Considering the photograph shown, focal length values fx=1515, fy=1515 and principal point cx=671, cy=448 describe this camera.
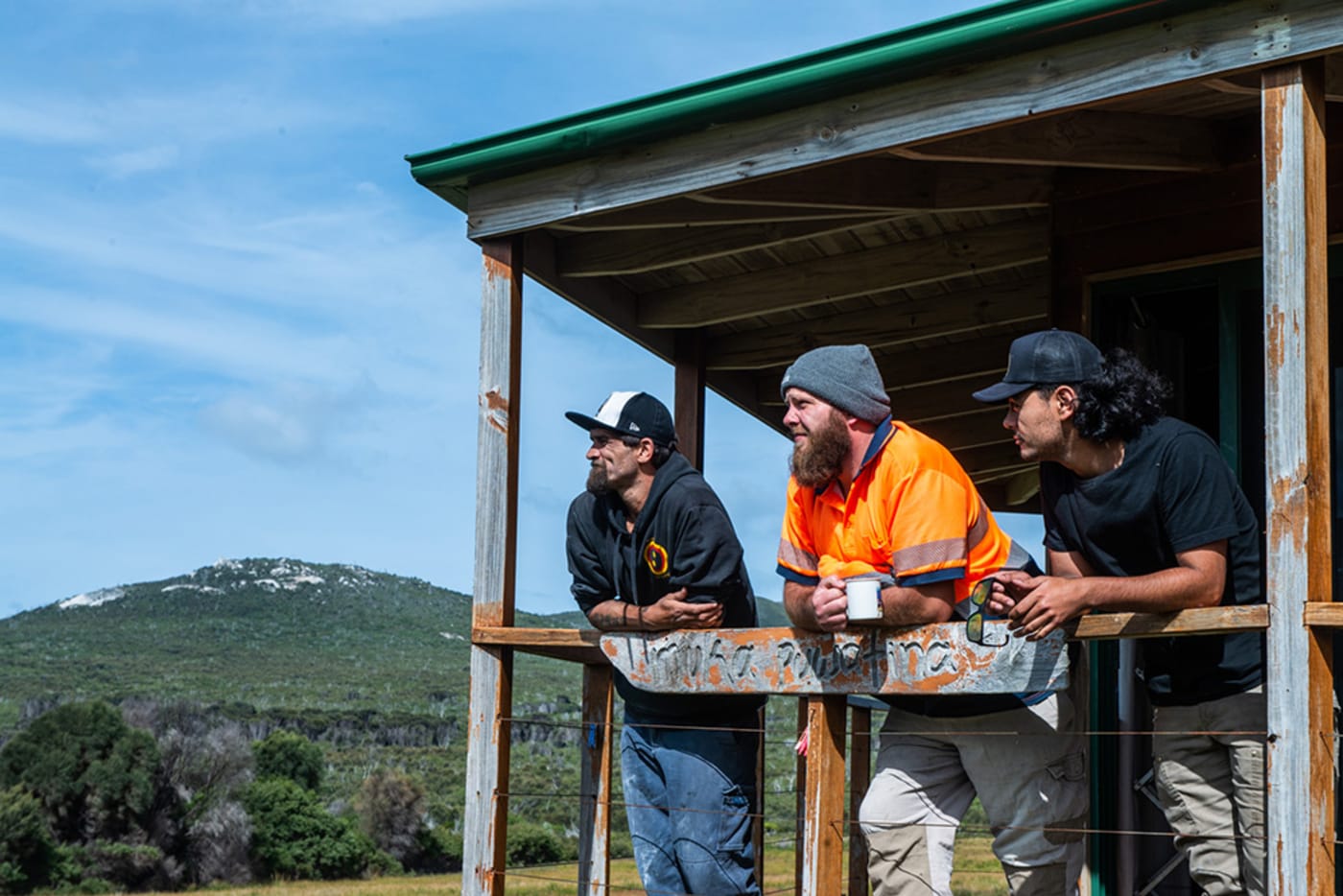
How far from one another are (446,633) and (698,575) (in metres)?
54.2

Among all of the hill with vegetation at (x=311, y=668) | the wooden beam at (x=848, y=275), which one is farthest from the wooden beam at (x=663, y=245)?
the hill with vegetation at (x=311, y=668)

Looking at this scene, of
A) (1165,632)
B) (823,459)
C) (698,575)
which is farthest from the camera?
(698,575)

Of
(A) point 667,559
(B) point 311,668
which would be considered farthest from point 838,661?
(B) point 311,668

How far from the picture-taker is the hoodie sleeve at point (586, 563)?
5312mm

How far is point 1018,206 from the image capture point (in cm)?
653

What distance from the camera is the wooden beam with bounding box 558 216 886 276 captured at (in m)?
6.82

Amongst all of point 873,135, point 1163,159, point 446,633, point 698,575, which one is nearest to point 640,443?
point 698,575

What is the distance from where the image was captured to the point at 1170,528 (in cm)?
402

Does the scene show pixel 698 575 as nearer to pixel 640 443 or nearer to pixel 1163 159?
pixel 640 443

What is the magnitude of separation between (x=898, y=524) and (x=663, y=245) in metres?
2.95

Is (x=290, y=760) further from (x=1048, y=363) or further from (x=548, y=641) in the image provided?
(x=1048, y=363)

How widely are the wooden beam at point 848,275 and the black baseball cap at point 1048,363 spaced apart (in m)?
2.88

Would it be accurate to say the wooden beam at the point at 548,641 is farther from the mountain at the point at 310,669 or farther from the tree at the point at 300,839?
the mountain at the point at 310,669

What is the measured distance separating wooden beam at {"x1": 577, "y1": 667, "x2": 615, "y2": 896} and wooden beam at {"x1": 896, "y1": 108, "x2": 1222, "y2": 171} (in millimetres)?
2359
